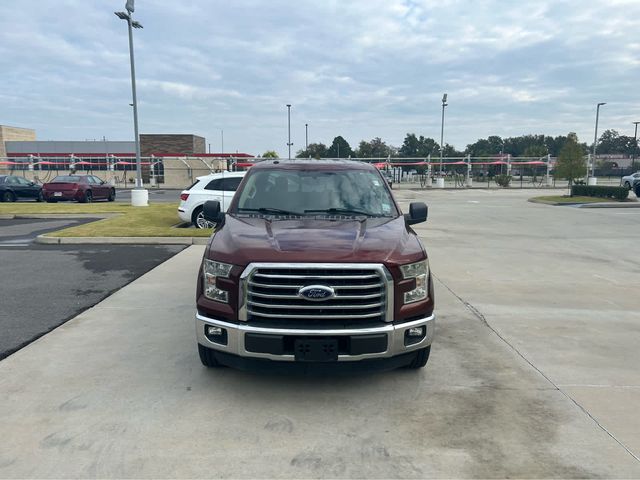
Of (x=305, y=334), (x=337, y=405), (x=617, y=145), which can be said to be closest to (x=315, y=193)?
(x=305, y=334)

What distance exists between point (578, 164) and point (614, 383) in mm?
27748

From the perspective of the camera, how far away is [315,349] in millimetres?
3439

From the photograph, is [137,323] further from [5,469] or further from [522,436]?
[522,436]

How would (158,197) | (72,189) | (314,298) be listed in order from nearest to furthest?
(314,298)
(72,189)
(158,197)

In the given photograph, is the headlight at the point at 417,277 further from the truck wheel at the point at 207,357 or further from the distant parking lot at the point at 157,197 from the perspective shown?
the distant parking lot at the point at 157,197

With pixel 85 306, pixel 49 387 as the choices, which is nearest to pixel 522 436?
pixel 49 387

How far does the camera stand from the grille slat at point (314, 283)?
11.3ft

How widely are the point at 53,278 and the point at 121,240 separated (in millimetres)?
3579

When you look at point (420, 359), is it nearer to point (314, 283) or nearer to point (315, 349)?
point (315, 349)

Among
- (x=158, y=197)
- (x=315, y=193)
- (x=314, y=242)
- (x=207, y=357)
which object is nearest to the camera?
(x=314, y=242)

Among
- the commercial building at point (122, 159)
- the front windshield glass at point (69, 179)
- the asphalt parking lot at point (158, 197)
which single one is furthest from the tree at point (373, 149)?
the front windshield glass at point (69, 179)

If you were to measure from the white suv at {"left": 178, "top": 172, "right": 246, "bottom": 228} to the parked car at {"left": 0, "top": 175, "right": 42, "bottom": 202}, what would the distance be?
14.0 meters

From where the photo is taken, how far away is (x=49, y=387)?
3963 millimetres

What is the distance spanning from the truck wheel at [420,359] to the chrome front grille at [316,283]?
71cm
